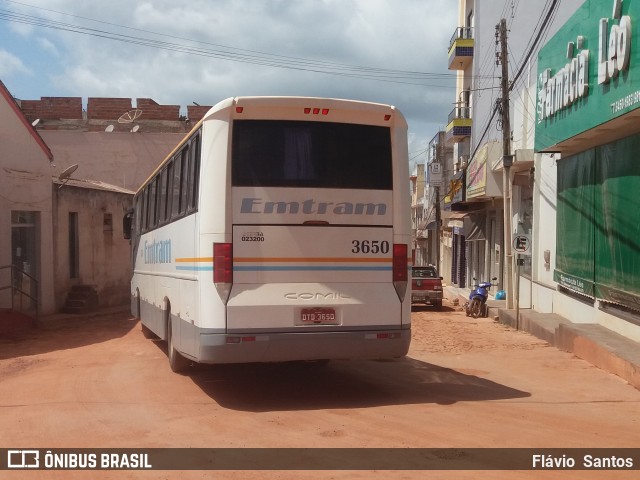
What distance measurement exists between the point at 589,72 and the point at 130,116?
30.6 meters

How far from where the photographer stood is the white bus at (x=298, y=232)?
8.36 meters

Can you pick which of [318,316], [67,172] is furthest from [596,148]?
[67,172]

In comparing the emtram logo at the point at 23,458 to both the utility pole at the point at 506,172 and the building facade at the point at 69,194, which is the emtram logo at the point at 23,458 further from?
the utility pole at the point at 506,172

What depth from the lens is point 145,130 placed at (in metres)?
39.8

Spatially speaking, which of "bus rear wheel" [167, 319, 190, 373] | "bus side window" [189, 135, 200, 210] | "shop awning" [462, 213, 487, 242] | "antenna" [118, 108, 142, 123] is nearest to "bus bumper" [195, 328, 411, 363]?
"bus side window" [189, 135, 200, 210]

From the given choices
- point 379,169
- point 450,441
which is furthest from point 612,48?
point 450,441

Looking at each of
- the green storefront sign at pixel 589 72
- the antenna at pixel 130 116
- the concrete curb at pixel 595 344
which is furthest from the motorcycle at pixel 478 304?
the antenna at pixel 130 116

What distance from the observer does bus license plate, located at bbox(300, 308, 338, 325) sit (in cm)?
853

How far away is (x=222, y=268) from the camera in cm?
830

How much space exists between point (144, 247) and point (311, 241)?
7.35 meters

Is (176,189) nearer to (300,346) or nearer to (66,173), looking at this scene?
(300,346)

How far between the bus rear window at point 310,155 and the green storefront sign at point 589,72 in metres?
4.62

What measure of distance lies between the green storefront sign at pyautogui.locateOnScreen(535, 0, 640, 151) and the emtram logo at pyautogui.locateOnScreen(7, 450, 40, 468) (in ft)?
30.5
